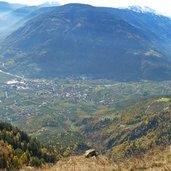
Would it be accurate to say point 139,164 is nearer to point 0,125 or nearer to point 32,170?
point 32,170

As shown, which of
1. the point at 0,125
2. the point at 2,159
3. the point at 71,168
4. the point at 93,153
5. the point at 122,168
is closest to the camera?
the point at 122,168

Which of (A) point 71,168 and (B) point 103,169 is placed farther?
(A) point 71,168

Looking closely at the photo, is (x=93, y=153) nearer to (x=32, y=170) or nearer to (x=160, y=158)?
(x=32, y=170)

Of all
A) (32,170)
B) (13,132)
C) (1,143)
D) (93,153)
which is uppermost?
(32,170)

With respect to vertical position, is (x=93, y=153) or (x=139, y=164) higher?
(x=139, y=164)

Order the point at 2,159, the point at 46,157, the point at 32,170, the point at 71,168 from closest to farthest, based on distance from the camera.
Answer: the point at 71,168
the point at 32,170
the point at 2,159
the point at 46,157

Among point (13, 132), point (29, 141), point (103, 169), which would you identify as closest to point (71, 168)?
point (103, 169)

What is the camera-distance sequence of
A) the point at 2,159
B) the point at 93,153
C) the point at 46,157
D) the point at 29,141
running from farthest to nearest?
the point at 29,141
the point at 46,157
the point at 93,153
the point at 2,159

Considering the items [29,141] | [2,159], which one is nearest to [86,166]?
[2,159]

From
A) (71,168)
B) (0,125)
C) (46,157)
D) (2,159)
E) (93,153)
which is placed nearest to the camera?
(71,168)
